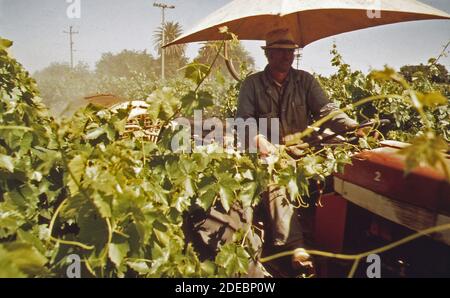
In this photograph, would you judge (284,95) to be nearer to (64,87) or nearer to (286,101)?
(286,101)

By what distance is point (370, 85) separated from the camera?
4359 millimetres

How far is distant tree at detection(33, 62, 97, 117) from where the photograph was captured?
1.18 meters

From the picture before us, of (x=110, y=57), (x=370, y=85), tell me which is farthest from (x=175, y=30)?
(x=370, y=85)

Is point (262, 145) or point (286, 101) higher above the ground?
point (286, 101)

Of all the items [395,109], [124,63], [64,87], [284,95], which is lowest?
[395,109]

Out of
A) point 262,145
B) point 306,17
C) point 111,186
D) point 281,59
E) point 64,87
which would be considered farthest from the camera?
point 64,87

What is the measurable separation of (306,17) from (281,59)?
3.02 feet

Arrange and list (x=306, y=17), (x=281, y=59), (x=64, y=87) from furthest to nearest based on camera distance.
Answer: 1. (x=64, y=87)
2. (x=306, y=17)
3. (x=281, y=59)

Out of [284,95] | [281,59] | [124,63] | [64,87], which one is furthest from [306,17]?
[124,63]

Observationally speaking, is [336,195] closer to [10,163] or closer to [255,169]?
[255,169]

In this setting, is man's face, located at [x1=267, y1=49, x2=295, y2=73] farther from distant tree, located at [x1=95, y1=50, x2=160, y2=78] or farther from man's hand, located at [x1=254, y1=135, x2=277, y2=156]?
distant tree, located at [x1=95, y1=50, x2=160, y2=78]

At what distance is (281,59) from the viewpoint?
3.32 meters

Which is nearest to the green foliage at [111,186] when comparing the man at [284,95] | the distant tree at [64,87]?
the distant tree at [64,87]
